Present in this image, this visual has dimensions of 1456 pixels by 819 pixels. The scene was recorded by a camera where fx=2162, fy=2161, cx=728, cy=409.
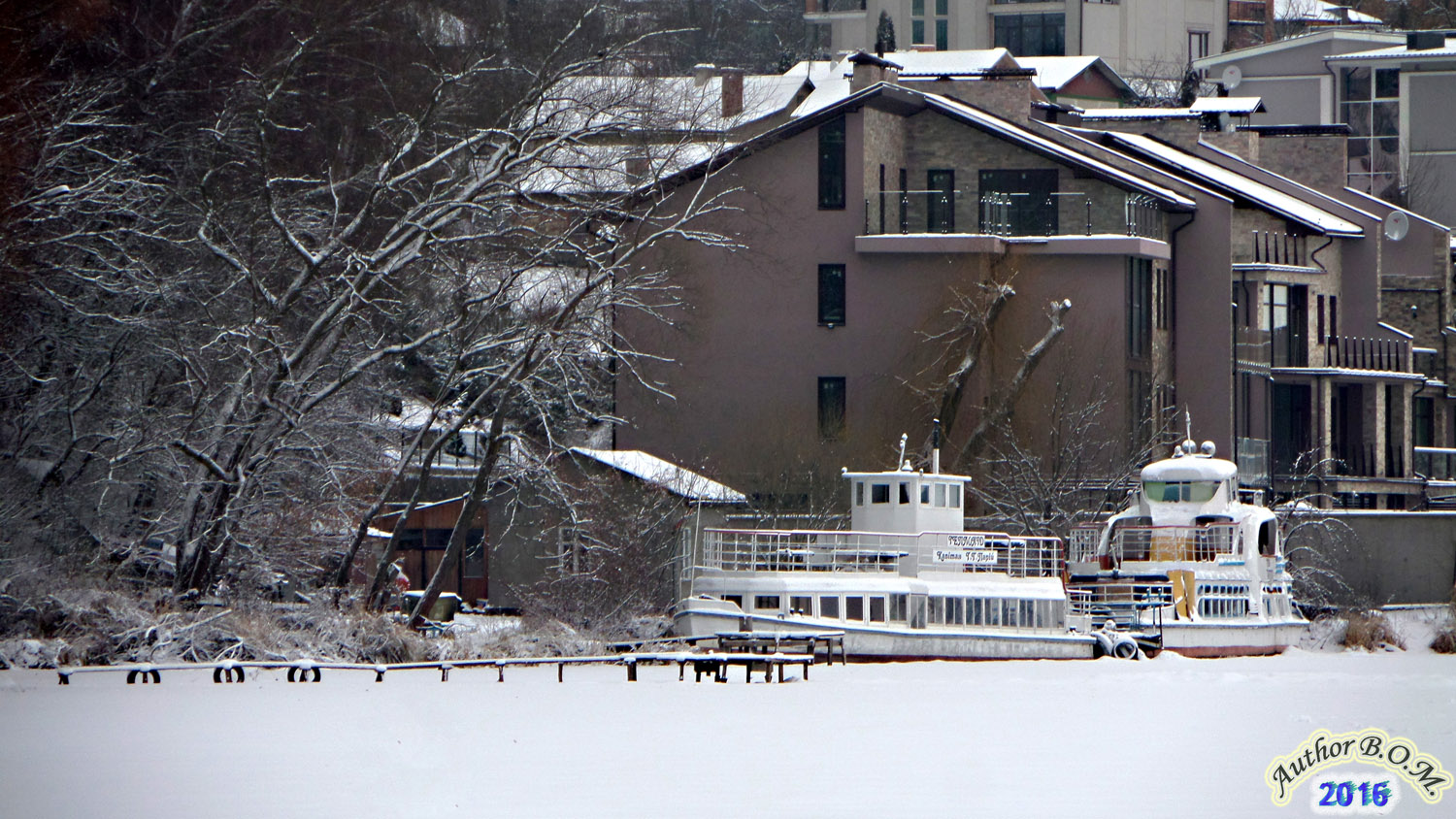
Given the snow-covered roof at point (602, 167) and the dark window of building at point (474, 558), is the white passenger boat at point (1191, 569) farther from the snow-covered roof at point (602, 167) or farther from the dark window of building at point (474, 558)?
the dark window of building at point (474, 558)

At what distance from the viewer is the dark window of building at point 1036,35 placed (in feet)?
390

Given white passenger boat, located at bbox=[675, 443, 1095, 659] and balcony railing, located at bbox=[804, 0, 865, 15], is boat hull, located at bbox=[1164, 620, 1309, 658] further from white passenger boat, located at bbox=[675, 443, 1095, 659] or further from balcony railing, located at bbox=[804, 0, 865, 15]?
balcony railing, located at bbox=[804, 0, 865, 15]

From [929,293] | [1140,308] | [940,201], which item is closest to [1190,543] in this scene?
[1140,308]

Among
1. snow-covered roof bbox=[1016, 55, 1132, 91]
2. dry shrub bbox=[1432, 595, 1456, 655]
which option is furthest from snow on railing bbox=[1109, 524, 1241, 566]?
snow-covered roof bbox=[1016, 55, 1132, 91]

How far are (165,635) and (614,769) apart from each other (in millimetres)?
12057

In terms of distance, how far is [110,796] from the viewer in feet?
60.9

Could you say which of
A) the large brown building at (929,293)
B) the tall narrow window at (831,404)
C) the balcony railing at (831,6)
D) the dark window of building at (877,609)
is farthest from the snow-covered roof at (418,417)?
the balcony railing at (831,6)

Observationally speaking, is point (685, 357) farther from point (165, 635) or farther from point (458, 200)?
point (165, 635)

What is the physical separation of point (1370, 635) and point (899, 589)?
12.8m

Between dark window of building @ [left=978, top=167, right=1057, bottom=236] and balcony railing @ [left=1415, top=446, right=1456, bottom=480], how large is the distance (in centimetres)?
1782

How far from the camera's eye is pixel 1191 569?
41.7 meters

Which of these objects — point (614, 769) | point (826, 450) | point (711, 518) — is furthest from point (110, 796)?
point (826, 450)

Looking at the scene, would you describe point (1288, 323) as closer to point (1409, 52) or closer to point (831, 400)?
point (831, 400)

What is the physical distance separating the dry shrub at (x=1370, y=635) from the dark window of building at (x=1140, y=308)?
26.4 ft
